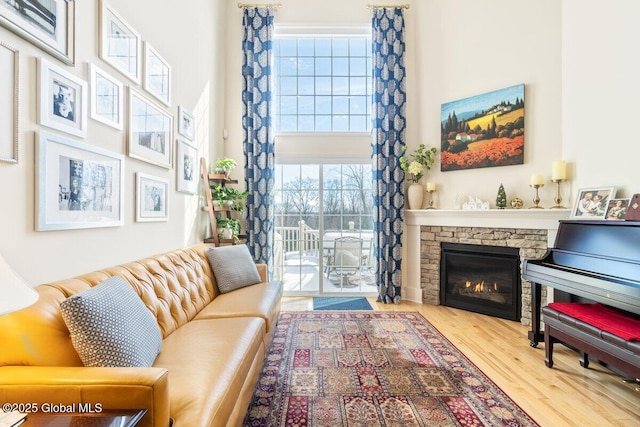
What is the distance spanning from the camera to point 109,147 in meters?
1.91

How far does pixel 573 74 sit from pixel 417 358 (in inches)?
121

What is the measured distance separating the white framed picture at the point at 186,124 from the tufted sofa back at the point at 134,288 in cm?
116

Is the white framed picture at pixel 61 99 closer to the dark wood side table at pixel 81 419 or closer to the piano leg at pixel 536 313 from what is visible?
the dark wood side table at pixel 81 419

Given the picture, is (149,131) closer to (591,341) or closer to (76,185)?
(76,185)

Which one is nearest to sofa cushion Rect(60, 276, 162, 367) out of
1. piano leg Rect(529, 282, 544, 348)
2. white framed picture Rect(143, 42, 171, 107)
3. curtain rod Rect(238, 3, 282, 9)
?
white framed picture Rect(143, 42, 171, 107)

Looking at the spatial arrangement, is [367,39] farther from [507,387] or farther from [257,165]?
[507,387]

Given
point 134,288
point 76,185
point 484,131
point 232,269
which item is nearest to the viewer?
point 76,185

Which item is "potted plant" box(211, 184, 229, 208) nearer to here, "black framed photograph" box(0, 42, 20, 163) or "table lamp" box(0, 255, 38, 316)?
"black framed photograph" box(0, 42, 20, 163)

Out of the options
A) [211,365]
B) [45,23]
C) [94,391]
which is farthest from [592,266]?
[45,23]

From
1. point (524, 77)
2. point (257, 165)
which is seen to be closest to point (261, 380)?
point (257, 165)

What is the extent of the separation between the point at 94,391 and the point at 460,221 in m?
3.83

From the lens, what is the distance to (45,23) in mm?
1424

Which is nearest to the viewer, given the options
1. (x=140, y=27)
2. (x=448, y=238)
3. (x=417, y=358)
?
(x=140, y=27)

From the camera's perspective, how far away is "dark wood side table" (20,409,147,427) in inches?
33.4
